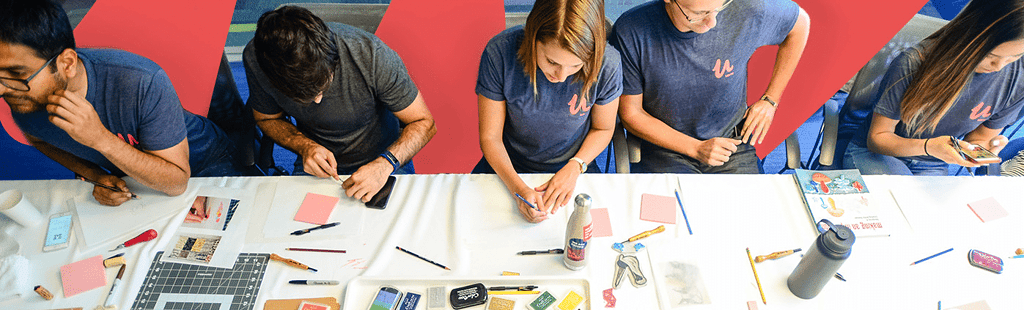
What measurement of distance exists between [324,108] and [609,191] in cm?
108

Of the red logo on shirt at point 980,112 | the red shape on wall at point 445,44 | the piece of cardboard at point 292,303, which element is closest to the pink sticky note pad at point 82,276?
the piece of cardboard at point 292,303

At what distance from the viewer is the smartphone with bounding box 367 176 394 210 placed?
5.08 feet

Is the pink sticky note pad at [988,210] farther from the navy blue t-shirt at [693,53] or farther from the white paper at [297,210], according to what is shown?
the white paper at [297,210]

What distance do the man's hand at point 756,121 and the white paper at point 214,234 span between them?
1887 millimetres

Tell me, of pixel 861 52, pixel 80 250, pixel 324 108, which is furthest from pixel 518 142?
pixel 861 52

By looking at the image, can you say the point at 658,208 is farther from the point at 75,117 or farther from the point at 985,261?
the point at 75,117

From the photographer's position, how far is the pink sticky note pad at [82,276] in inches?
50.9

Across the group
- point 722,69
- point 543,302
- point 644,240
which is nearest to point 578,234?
point 543,302

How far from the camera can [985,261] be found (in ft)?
4.60

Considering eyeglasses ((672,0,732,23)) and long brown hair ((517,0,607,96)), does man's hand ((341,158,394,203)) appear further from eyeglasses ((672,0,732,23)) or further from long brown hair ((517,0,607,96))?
eyeglasses ((672,0,732,23))

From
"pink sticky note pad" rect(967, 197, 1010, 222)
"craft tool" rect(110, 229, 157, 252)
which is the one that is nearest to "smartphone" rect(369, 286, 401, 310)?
"craft tool" rect(110, 229, 157, 252)

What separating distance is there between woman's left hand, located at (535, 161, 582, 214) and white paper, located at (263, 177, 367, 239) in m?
0.58

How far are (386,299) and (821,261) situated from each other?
1.09 meters

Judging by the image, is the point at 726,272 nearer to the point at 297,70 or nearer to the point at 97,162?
the point at 297,70
